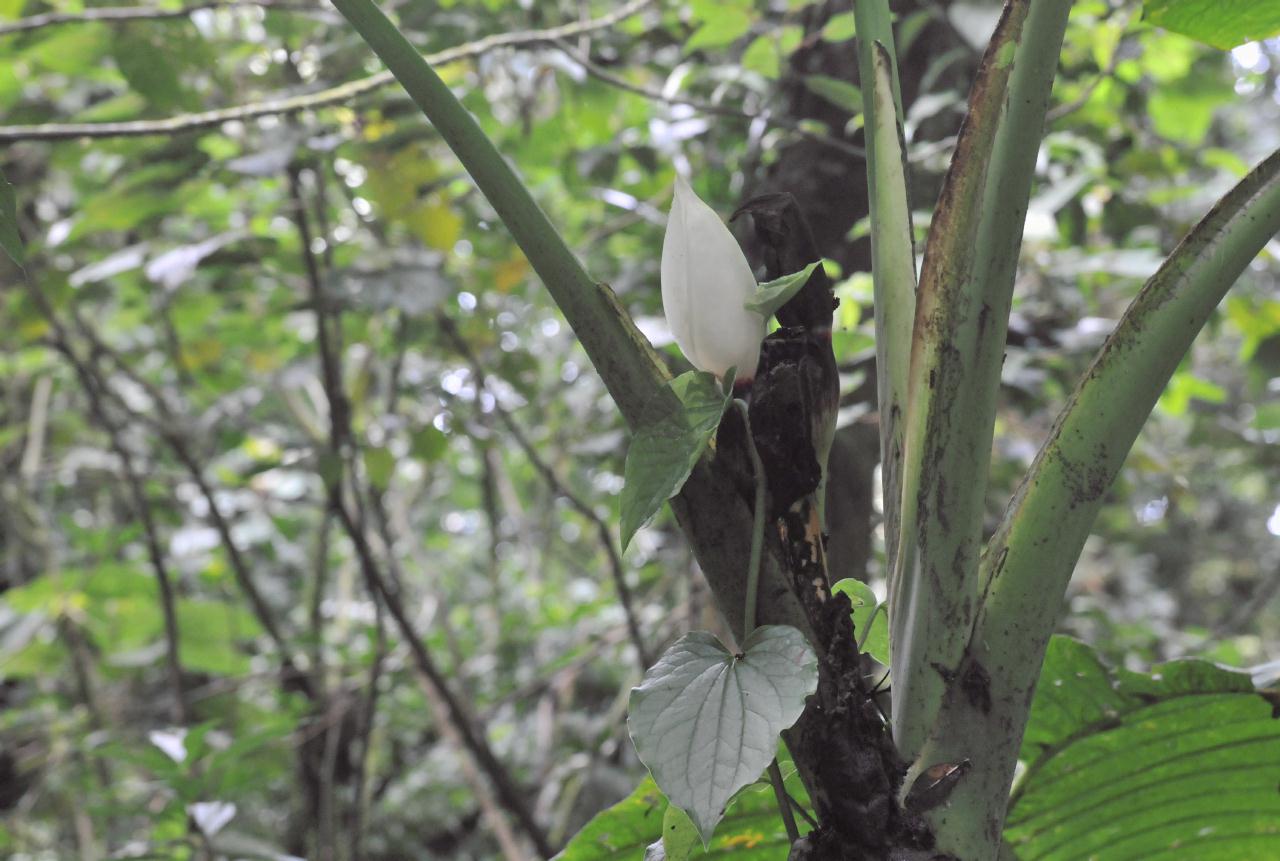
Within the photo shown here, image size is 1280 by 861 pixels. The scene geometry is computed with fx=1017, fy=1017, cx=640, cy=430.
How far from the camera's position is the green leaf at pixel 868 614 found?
0.42m

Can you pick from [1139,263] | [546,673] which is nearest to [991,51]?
[1139,263]

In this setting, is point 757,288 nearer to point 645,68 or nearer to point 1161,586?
point 645,68

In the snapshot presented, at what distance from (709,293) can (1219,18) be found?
0.98 feet

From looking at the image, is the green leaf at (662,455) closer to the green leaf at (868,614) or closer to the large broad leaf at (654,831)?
the green leaf at (868,614)

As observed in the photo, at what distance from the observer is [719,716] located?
33 cm

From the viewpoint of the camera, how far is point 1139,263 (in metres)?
1.01

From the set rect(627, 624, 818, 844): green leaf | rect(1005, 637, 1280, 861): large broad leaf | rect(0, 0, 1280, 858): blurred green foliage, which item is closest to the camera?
rect(627, 624, 818, 844): green leaf

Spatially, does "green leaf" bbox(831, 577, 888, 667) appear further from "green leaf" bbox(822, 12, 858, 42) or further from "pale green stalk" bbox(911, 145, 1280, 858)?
"green leaf" bbox(822, 12, 858, 42)

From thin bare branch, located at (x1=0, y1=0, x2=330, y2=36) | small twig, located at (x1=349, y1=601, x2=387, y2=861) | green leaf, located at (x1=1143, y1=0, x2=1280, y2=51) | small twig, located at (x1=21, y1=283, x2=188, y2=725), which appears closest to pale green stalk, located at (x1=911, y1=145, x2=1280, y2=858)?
green leaf, located at (x1=1143, y1=0, x2=1280, y2=51)

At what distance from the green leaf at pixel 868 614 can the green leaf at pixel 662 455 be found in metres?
0.10

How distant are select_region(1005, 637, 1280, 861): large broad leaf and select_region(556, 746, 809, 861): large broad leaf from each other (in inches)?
5.0

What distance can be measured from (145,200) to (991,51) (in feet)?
3.46

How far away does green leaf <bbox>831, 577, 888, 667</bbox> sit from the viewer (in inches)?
16.7

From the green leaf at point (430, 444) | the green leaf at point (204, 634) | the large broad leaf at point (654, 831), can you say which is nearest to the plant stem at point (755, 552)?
the large broad leaf at point (654, 831)
